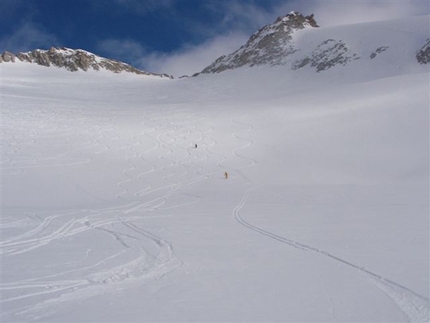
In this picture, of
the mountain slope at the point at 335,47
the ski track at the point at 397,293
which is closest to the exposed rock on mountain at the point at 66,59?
the mountain slope at the point at 335,47

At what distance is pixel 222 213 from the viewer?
34.9 feet

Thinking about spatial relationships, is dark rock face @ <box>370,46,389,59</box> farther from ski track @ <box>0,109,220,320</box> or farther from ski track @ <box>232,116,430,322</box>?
ski track @ <box>232,116,430,322</box>

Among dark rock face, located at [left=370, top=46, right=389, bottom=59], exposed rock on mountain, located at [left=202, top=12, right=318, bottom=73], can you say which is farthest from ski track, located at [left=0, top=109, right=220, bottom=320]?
exposed rock on mountain, located at [left=202, top=12, right=318, bottom=73]

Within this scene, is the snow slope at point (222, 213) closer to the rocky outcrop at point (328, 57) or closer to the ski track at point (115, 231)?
the ski track at point (115, 231)

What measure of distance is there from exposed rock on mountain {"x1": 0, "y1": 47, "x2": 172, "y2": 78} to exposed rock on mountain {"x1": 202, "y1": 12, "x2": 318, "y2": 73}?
28.3 m

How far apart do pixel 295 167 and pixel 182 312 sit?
15.6 m

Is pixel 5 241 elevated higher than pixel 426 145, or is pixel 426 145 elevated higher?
pixel 426 145

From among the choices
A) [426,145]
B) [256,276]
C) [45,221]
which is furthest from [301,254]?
[426,145]

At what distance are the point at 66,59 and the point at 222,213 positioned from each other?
306ft

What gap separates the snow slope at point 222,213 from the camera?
4.61 metres

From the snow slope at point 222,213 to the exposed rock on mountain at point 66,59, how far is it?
62.2 meters

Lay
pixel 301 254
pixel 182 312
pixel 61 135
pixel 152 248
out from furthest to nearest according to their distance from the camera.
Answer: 1. pixel 61 135
2. pixel 152 248
3. pixel 301 254
4. pixel 182 312

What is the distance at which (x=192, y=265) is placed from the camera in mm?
5852

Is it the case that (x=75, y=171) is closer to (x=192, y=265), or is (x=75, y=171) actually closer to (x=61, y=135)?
(x=61, y=135)
